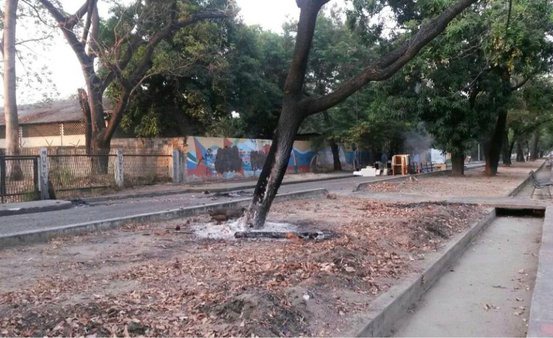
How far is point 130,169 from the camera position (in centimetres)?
2248

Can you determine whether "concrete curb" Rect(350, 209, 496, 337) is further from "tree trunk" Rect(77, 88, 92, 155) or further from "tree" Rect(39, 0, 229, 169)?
"tree trunk" Rect(77, 88, 92, 155)

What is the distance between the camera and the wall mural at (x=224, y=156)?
2631 cm

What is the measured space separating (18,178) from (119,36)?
7.67m

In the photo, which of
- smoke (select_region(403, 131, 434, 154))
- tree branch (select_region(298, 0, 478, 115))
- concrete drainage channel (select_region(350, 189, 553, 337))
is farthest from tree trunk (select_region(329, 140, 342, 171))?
tree branch (select_region(298, 0, 478, 115))

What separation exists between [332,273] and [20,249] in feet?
15.8

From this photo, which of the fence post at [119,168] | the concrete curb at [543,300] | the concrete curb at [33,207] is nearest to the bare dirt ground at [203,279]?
the concrete curb at [543,300]

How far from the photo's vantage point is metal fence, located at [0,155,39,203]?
1590cm

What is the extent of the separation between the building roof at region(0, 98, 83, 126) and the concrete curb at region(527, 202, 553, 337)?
2842cm

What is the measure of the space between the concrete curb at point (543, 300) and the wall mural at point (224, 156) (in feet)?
64.8

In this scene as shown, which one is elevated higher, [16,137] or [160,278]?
[16,137]

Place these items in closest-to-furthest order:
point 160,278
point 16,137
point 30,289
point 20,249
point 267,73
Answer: point 30,289 → point 160,278 → point 20,249 → point 16,137 → point 267,73

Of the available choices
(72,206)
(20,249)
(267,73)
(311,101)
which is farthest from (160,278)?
(267,73)

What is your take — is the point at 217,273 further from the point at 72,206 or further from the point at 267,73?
the point at 267,73

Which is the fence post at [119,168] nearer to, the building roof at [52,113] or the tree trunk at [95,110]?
the tree trunk at [95,110]
